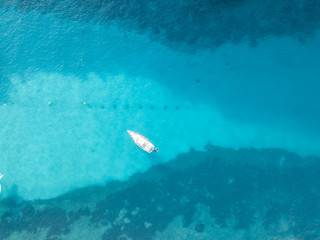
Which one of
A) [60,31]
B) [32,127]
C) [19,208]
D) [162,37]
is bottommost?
[19,208]

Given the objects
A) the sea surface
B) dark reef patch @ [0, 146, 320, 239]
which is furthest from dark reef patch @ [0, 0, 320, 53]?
Answer: dark reef patch @ [0, 146, 320, 239]

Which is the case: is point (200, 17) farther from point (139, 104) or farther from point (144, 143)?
point (144, 143)

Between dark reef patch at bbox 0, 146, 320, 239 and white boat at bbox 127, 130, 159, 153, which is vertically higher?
white boat at bbox 127, 130, 159, 153

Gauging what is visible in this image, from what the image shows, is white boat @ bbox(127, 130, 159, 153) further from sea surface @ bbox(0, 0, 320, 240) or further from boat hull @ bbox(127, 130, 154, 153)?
sea surface @ bbox(0, 0, 320, 240)

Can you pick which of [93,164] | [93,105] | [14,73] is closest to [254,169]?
[93,164]

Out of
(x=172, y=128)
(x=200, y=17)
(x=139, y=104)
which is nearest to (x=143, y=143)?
(x=172, y=128)

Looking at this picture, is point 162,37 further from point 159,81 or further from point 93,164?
point 93,164

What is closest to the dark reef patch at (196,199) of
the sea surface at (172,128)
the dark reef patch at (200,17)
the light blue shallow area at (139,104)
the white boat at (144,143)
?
the sea surface at (172,128)
